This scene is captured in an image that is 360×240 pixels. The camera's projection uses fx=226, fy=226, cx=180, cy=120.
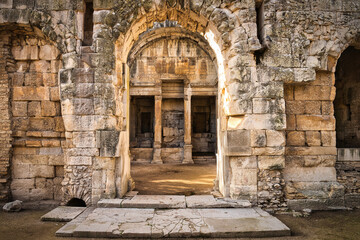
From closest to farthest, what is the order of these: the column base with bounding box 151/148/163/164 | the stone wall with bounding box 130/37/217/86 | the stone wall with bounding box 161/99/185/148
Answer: the column base with bounding box 151/148/163/164, the stone wall with bounding box 130/37/217/86, the stone wall with bounding box 161/99/185/148

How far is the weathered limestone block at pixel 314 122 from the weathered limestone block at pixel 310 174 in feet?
2.87

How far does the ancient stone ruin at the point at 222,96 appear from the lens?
4.59 meters

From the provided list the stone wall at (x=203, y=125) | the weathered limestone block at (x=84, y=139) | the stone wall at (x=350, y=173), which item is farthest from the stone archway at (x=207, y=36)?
the stone wall at (x=203, y=125)

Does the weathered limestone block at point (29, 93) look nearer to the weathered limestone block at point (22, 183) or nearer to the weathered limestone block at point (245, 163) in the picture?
the weathered limestone block at point (22, 183)

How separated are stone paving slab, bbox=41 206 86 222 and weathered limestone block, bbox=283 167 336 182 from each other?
14.0 ft

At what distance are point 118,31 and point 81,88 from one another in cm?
141

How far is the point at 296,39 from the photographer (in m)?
4.70

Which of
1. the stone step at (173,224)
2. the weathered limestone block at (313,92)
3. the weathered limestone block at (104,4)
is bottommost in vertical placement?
the stone step at (173,224)

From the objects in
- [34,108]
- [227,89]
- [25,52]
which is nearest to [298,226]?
[227,89]

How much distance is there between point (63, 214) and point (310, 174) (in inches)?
198

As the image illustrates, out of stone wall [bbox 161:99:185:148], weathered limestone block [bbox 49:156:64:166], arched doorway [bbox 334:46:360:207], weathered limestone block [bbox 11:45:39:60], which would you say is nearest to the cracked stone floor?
weathered limestone block [bbox 49:156:64:166]

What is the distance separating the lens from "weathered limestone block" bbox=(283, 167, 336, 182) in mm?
4781

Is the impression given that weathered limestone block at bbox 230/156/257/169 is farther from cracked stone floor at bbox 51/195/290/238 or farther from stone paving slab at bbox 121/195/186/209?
stone paving slab at bbox 121/195/186/209

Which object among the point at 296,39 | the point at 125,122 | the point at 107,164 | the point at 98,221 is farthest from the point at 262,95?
the point at 98,221
